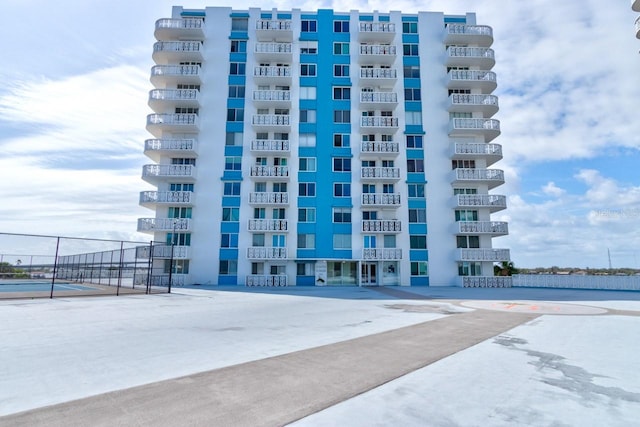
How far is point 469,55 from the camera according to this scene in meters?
40.1

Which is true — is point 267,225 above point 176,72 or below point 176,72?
below

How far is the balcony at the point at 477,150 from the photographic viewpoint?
1486 inches

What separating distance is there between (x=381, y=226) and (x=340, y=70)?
1979 cm

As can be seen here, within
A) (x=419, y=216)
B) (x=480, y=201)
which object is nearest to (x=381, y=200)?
(x=419, y=216)

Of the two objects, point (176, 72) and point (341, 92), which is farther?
point (341, 92)

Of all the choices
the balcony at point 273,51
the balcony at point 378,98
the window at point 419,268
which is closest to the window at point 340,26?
the balcony at point 273,51

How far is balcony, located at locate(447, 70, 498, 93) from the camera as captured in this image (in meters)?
39.3

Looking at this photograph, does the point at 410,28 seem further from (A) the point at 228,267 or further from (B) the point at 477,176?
(A) the point at 228,267

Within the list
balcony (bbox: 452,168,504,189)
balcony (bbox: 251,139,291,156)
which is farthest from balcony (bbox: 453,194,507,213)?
balcony (bbox: 251,139,291,156)

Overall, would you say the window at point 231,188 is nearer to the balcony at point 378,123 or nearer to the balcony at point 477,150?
the balcony at point 378,123

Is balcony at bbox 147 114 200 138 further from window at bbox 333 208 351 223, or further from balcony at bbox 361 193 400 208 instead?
balcony at bbox 361 193 400 208

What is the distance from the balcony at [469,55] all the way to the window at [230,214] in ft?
101

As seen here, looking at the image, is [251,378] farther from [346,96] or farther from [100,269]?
[346,96]

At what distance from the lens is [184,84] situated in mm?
40281
